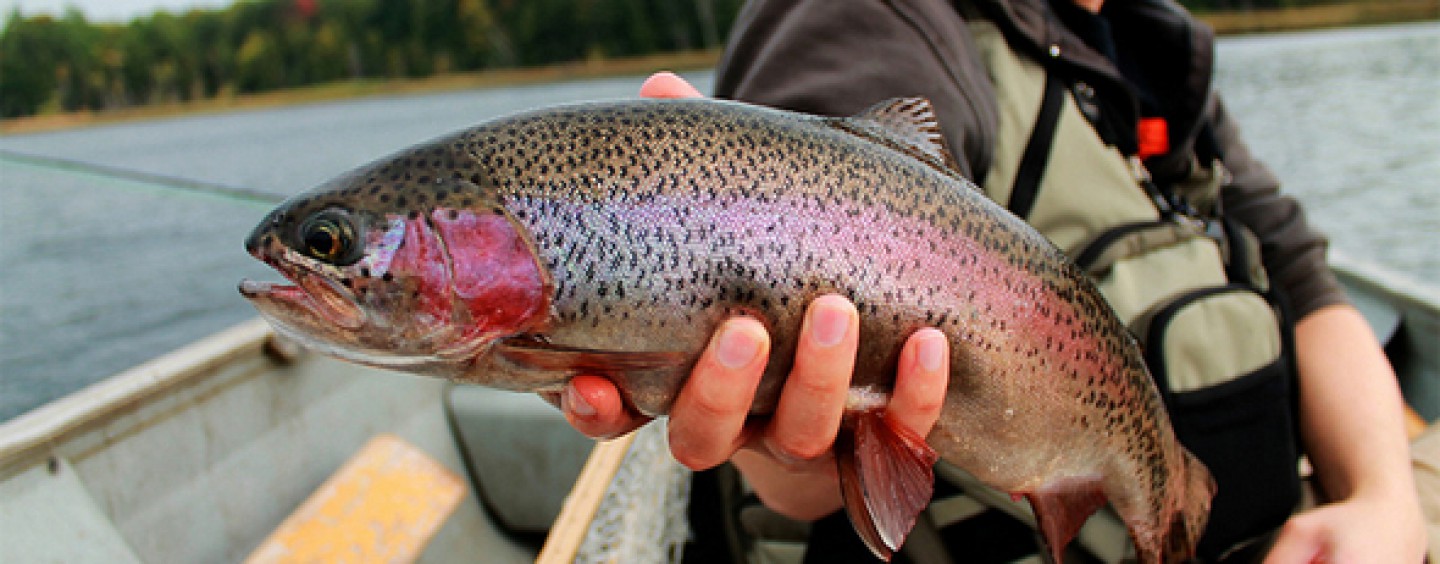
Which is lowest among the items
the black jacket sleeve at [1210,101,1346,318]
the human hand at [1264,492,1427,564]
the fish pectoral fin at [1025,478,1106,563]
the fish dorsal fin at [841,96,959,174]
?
the human hand at [1264,492,1427,564]

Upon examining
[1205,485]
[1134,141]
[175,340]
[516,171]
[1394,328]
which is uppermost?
[516,171]

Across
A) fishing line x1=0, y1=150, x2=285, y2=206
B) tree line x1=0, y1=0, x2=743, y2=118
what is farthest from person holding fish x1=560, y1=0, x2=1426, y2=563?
tree line x1=0, y1=0, x2=743, y2=118

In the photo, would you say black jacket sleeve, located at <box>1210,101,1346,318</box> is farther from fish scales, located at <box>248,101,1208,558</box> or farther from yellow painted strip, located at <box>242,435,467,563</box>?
yellow painted strip, located at <box>242,435,467,563</box>

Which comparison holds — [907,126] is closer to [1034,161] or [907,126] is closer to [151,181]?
[1034,161]

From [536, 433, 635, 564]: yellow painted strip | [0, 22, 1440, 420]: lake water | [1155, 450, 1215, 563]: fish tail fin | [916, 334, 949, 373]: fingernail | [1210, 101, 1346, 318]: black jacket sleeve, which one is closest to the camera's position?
[916, 334, 949, 373]: fingernail

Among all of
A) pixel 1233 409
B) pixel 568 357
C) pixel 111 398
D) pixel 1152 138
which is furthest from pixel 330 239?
pixel 1152 138

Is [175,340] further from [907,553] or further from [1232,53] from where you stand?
[1232,53]

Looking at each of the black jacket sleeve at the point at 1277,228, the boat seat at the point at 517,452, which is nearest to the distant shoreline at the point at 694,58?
the black jacket sleeve at the point at 1277,228

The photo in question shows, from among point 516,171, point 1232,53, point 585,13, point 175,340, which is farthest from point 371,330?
point 585,13
